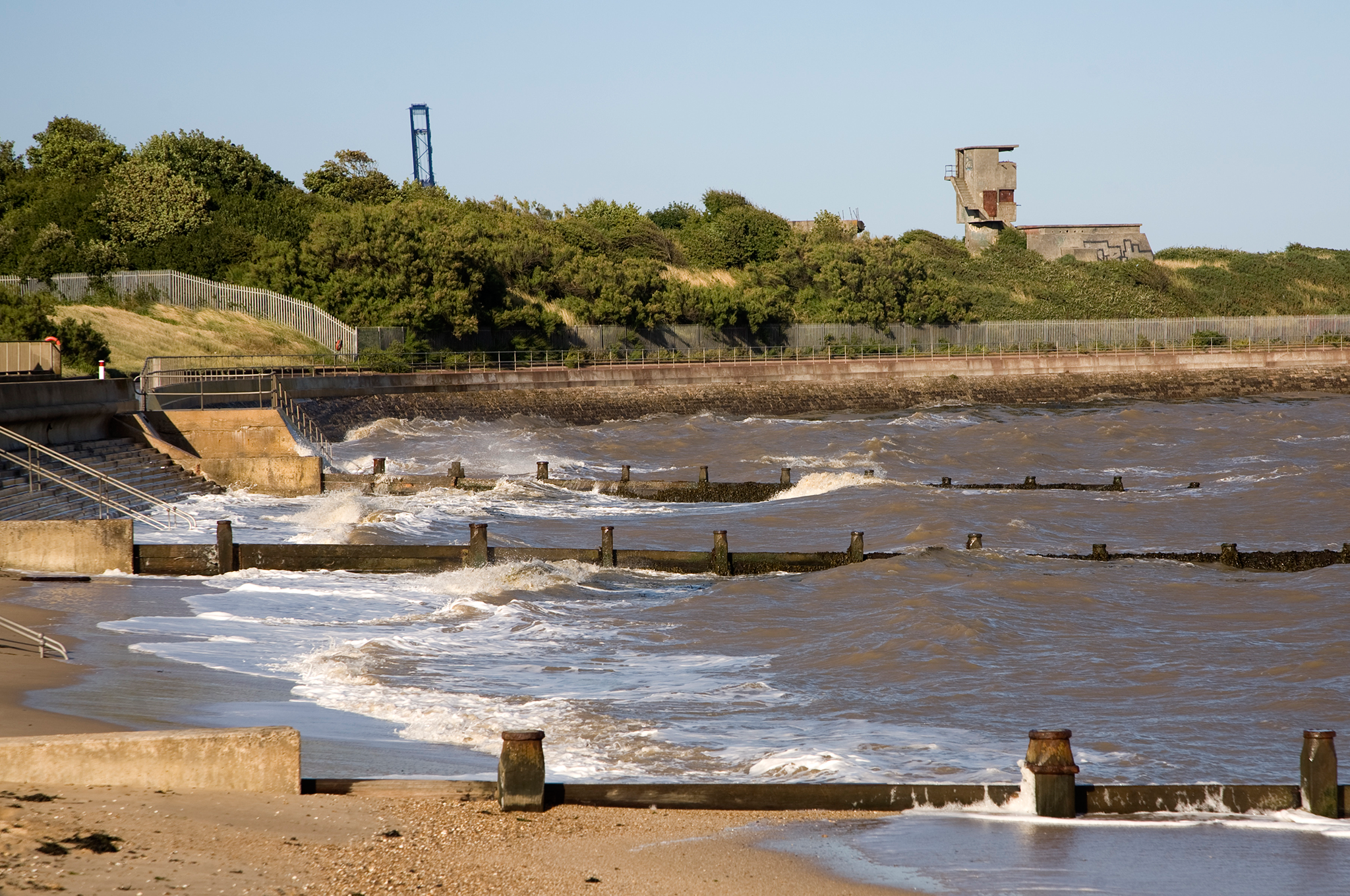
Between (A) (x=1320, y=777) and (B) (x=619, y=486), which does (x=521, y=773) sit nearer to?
(A) (x=1320, y=777)

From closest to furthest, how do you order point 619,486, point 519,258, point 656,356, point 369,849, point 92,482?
point 369,849 < point 92,482 < point 619,486 < point 656,356 < point 519,258

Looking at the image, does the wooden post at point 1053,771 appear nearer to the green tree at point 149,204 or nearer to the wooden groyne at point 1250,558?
the wooden groyne at point 1250,558

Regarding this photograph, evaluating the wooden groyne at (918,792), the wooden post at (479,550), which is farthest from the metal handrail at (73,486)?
the wooden groyne at (918,792)

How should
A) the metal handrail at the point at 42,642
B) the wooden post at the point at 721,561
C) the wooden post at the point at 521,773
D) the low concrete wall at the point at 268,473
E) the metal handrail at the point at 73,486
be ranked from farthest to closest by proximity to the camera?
1. the low concrete wall at the point at 268,473
2. the metal handrail at the point at 73,486
3. the wooden post at the point at 721,561
4. the metal handrail at the point at 42,642
5. the wooden post at the point at 521,773

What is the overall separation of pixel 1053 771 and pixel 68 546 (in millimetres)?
13742

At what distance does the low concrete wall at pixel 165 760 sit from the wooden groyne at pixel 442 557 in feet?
32.6

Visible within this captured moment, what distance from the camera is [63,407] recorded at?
26.1 metres

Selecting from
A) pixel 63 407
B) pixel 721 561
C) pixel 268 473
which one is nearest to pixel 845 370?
pixel 268 473

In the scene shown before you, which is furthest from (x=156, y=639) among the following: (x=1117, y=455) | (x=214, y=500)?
(x=1117, y=455)

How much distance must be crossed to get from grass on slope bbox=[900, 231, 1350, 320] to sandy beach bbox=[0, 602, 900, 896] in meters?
81.3

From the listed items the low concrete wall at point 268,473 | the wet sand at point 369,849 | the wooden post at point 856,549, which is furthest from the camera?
the low concrete wall at point 268,473

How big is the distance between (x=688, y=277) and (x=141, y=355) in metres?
44.5

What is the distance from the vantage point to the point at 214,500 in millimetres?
26156

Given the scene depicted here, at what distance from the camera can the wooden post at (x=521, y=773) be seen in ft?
24.5
